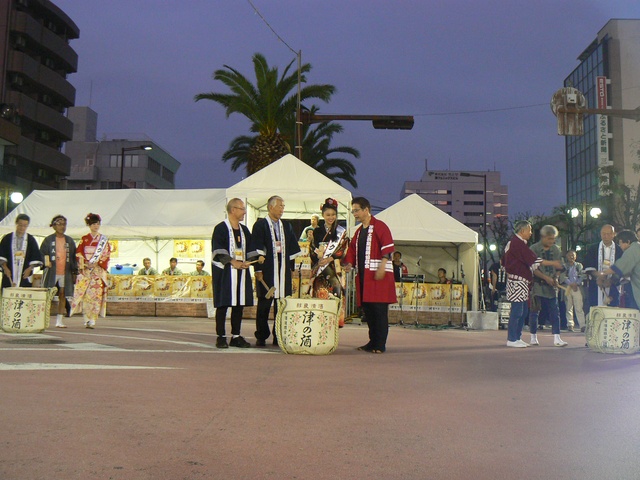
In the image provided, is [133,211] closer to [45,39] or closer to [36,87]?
[36,87]

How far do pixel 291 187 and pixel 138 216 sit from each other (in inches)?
222

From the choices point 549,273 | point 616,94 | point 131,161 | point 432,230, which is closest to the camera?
point 549,273

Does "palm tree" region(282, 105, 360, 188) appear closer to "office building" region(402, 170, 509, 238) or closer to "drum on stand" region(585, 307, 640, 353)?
"drum on stand" region(585, 307, 640, 353)

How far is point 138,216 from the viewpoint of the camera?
20656mm

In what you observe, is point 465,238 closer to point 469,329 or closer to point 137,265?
point 469,329

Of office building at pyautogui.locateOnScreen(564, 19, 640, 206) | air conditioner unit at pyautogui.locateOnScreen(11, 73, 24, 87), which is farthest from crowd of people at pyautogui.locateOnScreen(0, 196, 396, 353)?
office building at pyautogui.locateOnScreen(564, 19, 640, 206)

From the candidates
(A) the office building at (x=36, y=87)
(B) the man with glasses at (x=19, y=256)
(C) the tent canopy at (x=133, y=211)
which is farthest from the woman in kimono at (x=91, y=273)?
(A) the office building at (x=36, y=87)

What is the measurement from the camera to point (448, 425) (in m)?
4.43

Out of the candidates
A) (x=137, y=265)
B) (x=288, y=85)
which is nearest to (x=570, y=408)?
(x=137, y=265)

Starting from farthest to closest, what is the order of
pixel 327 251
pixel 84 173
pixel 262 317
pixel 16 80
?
1. pixel 84 173
2. pixel 16 80
3. pixel 327 251
4. pixel 262 317

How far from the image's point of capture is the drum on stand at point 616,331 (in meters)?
9.68

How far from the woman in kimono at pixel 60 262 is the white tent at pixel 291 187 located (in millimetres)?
5368

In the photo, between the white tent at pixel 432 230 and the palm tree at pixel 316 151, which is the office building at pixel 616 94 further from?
the white tent at pixel 432 230

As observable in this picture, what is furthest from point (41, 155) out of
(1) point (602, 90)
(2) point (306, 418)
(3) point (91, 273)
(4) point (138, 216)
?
(2) point (306, 418)
